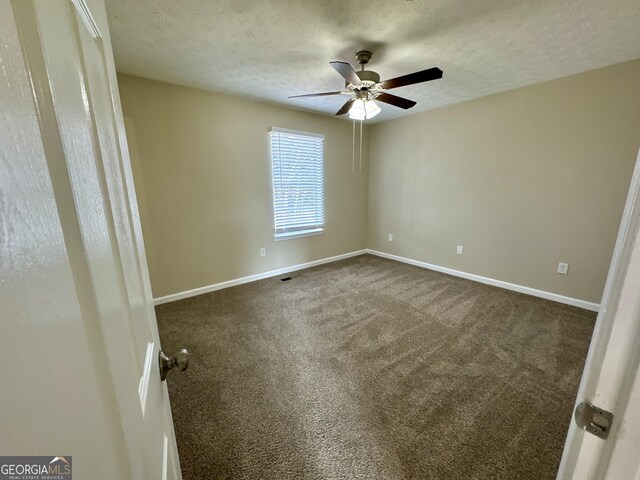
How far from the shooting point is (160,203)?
280 cm

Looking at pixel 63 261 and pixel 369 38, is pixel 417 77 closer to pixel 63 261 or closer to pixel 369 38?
pixel 369 38

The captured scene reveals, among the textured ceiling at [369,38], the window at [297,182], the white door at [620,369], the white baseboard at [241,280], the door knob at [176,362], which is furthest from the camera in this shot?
the window at [297,182]

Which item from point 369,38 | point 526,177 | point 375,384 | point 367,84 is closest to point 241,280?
point 375,384

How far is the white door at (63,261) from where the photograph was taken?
0.64 ft

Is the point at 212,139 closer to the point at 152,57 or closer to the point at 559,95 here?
the point at 152,57

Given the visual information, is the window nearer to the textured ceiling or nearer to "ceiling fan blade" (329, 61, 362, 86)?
the textured ceiling

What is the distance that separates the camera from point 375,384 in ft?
5.68

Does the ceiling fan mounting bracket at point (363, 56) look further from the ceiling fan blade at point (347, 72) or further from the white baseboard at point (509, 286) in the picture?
the white baseboard at point (509, 286)

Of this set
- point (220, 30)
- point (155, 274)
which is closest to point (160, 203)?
point (155, 274)

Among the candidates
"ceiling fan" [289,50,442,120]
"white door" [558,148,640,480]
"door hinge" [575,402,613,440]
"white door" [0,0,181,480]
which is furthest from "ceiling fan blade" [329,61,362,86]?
"door hinge" [575,402,613,440]

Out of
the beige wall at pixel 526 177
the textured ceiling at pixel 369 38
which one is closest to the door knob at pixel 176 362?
the textured ceiling at pixel 369 38

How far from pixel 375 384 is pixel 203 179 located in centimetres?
272

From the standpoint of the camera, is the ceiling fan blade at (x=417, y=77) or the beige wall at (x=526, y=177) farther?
the beige wall at (x=526, y=177)

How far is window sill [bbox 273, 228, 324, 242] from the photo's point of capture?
376 cm
